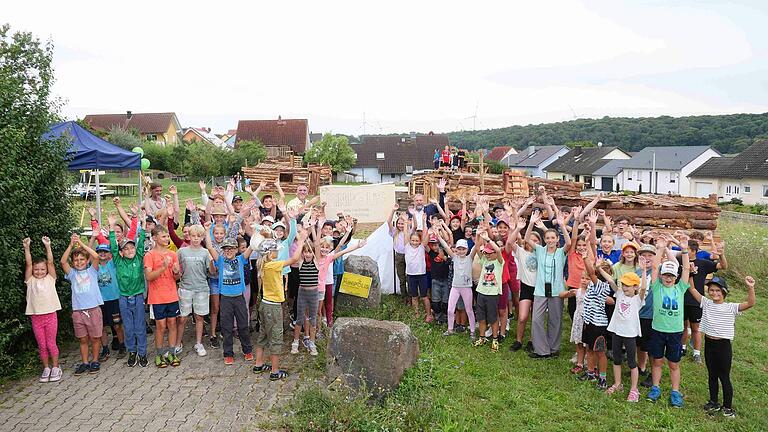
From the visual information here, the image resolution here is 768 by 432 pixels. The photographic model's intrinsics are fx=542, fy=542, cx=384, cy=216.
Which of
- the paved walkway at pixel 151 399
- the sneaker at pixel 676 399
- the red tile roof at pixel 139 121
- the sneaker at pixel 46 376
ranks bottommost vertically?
the sneaker at pixel 676 399

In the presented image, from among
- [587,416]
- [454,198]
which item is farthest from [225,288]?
[454,198]

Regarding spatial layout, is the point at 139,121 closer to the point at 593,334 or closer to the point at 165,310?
the point at 165,310

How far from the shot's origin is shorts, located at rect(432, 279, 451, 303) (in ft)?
29.1

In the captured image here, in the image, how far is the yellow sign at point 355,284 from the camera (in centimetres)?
952

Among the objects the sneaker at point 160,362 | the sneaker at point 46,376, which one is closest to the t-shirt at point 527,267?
the sneaker at point 160,362

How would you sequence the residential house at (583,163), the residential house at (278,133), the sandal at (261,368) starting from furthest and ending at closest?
the residential house at (583,163) < the residential house at (278,133) < the sandal at (261,368)

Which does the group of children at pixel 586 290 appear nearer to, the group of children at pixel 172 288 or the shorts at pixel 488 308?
the shorts at pixel 488 308

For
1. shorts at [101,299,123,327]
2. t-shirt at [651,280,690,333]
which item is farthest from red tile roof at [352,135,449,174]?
t-shirt at [651,280,690,333]

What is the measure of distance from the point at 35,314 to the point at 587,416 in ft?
21.9

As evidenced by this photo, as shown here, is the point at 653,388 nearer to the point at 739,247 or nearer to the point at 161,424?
the point at 161,424

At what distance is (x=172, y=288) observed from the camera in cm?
723

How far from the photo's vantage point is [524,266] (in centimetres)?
780

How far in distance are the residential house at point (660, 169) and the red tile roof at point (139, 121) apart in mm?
57829

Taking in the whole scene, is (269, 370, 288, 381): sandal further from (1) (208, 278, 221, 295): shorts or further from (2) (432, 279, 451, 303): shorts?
(2) (432, 279, 451, 303): shorts
